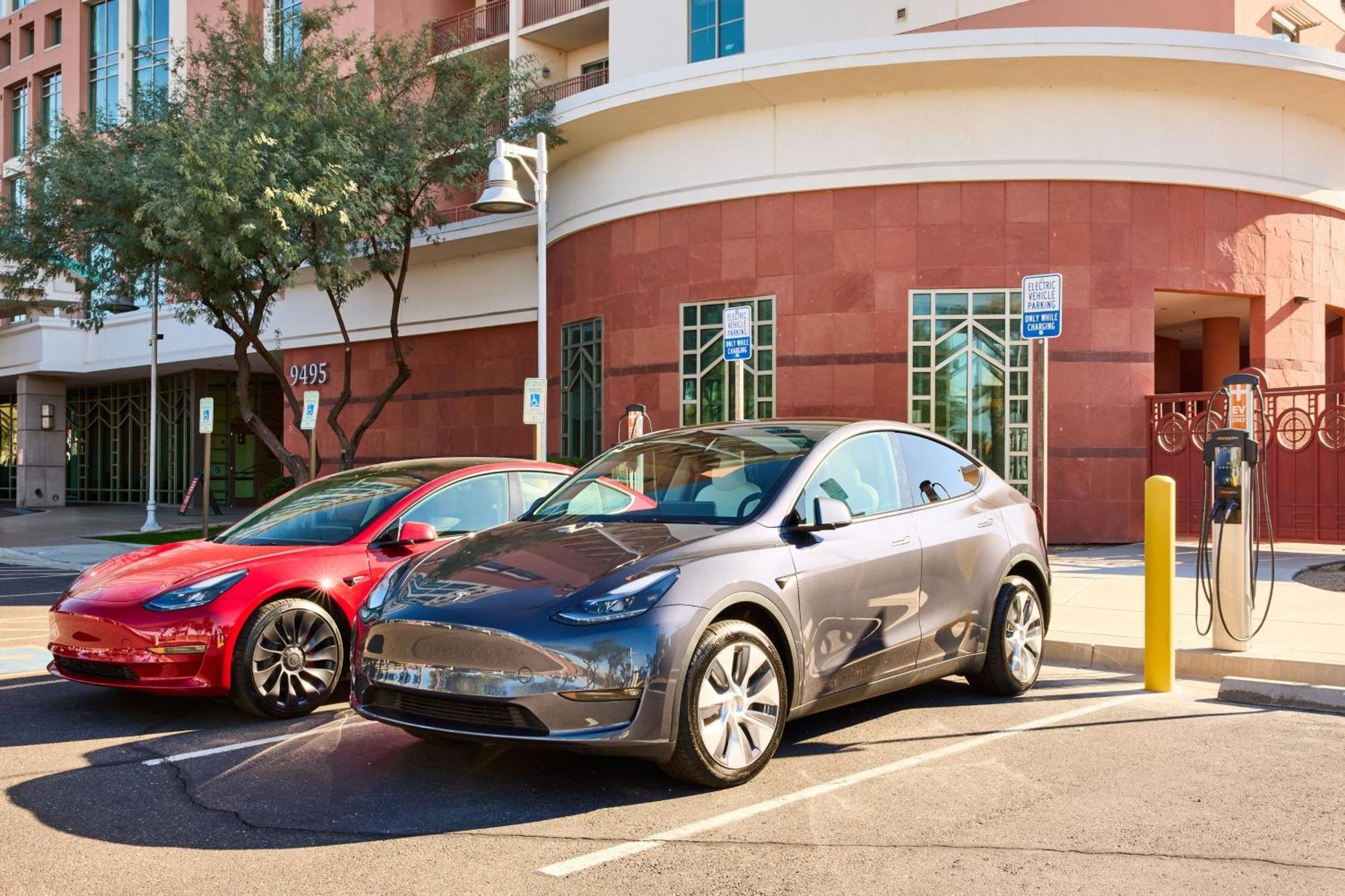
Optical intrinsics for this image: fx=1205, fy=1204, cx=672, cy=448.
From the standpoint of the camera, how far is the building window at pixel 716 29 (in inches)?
886

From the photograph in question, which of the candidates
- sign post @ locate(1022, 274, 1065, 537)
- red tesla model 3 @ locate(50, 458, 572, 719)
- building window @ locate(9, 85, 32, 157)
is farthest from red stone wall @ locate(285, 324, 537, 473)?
building window @ locate(9, 85, 32, 157)

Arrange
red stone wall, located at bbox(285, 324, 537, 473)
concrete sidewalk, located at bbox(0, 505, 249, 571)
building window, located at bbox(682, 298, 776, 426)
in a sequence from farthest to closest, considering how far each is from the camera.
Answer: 1. red stone wall, located at bbox(285, 324, 537, 473)
2. concrete sidewalk, located at bbox(0, 505, 249, 571)
3. building window, located at bbox(682, 298, 776, 426)

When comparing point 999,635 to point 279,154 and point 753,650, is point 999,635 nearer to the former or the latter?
point 753,650

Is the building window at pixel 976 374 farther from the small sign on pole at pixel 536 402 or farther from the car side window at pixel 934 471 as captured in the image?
the car side window at pixel 934 471

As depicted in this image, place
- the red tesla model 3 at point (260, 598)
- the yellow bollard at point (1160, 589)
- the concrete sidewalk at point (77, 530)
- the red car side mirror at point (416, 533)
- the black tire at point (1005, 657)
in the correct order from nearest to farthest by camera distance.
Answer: the red tesla model 3 at point (260, 598) < the red car side mirror at point (416, 533) < the black tire at point (1005, 657) < the yellow bollard at point (1160, 589) < the concrete sidewalk at point (77, 530)

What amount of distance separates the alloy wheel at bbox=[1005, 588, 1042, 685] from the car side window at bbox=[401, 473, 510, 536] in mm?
3267

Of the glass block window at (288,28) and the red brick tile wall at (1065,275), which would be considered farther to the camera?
the glass block window at (288,28)

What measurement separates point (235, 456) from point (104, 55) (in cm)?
1526

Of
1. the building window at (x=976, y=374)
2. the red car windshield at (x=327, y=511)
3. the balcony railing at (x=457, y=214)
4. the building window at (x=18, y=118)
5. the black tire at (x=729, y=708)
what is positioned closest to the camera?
the black tire at (x=729, y=708)

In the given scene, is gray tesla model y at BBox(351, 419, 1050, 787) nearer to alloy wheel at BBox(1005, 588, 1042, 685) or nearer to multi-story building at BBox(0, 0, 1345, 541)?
alloy wheel at BBox(1005, 588, 1042, 685)

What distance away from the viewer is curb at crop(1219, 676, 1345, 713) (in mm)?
7137

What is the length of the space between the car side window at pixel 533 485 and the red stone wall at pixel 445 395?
52.1 ft

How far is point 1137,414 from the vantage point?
679 inches

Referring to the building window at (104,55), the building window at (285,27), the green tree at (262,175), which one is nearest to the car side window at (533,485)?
the green tree at (262,175)
